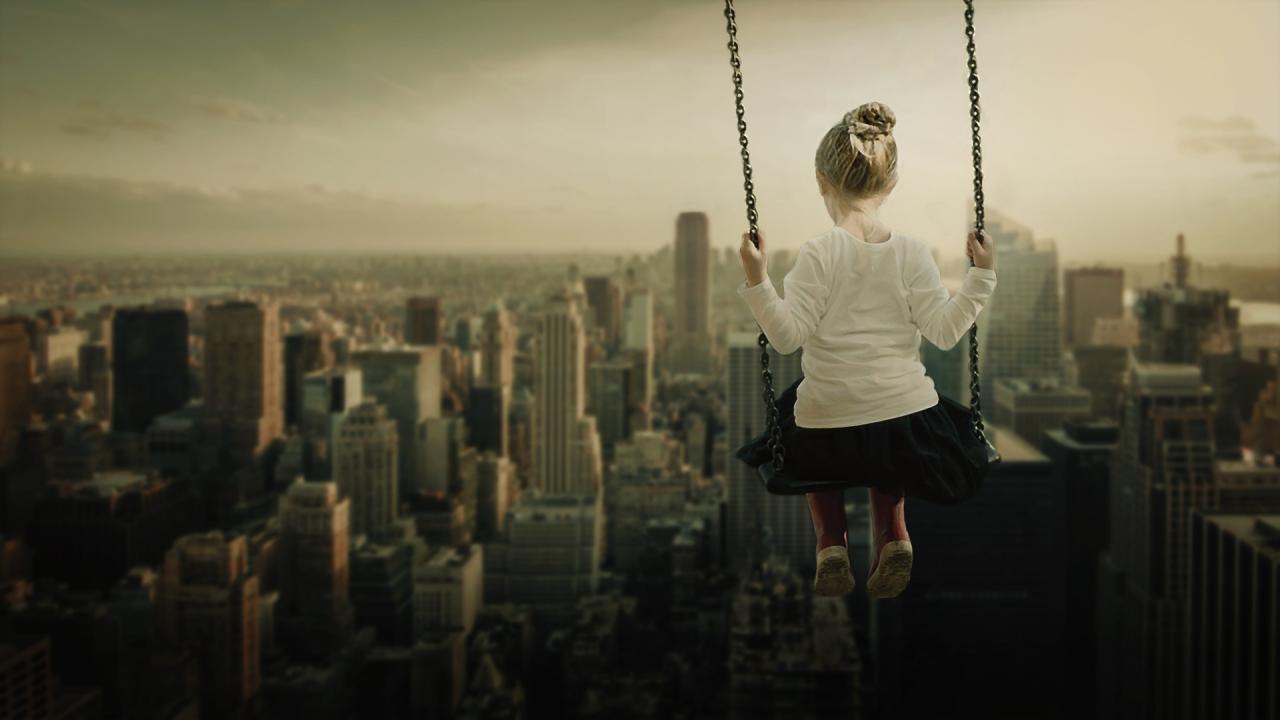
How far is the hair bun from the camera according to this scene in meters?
1.21

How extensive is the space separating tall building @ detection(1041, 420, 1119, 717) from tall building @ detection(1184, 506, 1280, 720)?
88 cm

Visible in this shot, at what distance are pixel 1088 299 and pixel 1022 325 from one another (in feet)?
1.60

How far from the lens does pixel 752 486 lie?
866 centimetres

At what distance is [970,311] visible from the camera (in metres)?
1.23

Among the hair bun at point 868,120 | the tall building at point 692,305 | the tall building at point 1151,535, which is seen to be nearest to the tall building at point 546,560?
the tall building at point 692,305

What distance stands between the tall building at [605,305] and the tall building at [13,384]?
443 centimetres

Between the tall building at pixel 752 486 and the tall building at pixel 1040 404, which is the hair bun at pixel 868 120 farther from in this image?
the tall building at pixel 1040 404

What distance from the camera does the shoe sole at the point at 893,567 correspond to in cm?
127

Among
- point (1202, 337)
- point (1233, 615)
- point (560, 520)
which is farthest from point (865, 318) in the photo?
point (560, 520)

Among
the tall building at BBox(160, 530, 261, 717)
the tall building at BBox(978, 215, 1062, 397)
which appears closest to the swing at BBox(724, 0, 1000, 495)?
the tall building at BBox(160, 530, 261, 717)

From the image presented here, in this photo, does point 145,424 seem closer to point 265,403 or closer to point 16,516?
point 265,403

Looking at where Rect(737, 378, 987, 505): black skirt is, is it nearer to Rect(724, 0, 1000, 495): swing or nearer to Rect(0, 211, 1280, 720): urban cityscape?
Rect(724, 0, 1000, 495): swing

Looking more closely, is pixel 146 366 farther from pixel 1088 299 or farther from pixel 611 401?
pixel 1088 299

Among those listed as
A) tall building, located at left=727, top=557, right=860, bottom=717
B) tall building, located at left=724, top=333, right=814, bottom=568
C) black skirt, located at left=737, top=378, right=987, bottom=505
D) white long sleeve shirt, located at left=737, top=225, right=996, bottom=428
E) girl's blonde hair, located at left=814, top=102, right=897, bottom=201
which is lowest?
tall building, located at left=727, top=557, right=860, bottom=717
